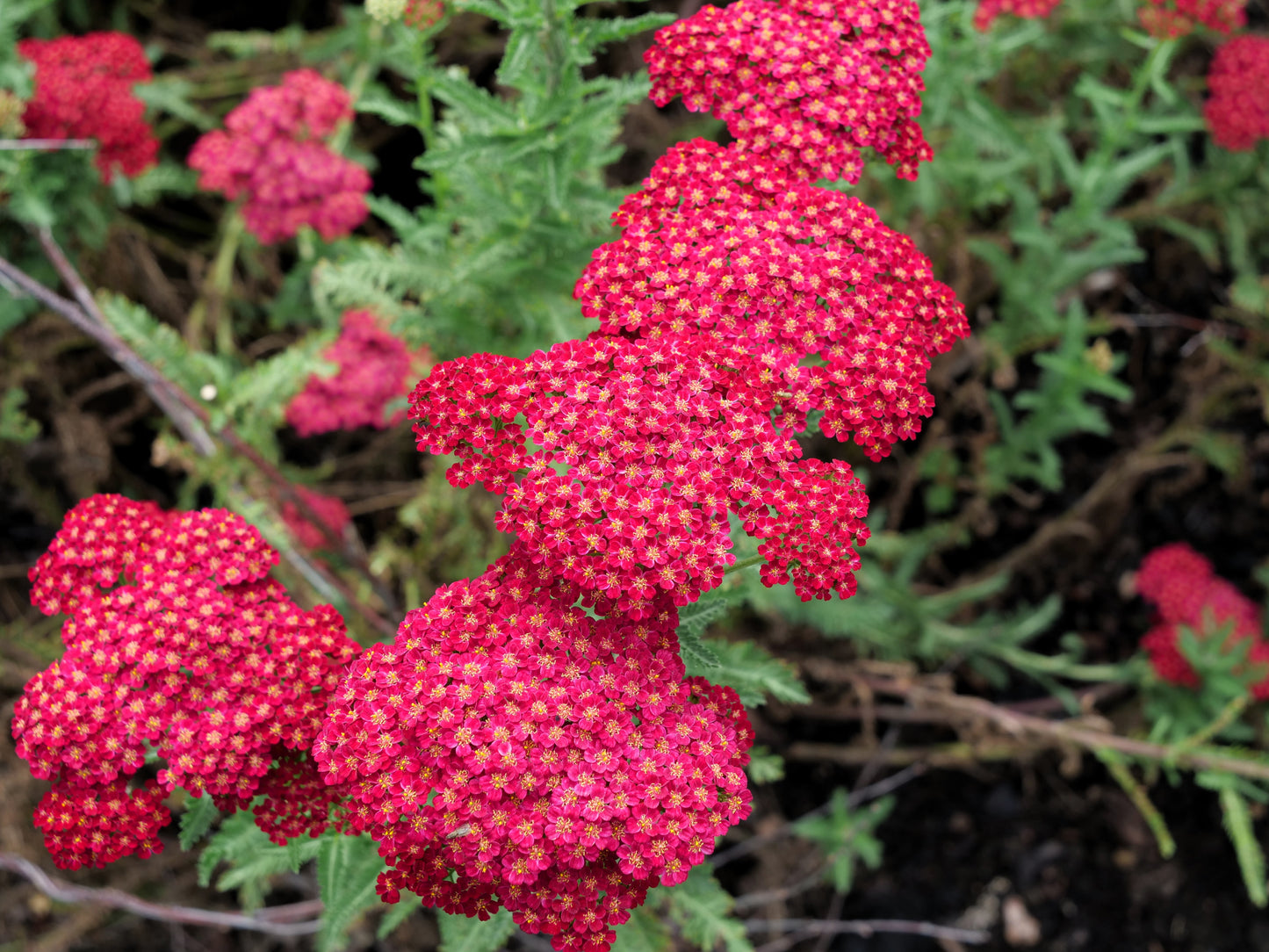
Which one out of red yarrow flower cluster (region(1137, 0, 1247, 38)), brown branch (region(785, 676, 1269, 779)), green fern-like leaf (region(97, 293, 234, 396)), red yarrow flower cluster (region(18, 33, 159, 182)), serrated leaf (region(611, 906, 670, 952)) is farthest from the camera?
red yarrow flower cluster (region(18, 33, 159, 182))

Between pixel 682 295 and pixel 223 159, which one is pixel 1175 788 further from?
pixel 223 159

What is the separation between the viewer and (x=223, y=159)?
4047 mm

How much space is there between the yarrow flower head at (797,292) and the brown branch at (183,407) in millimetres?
1610

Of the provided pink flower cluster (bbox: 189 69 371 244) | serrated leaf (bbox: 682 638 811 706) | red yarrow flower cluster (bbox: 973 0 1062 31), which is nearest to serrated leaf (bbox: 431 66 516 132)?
pink flower cluster (bbox: 189 69 371 244)

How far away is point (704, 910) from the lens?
8.41ft

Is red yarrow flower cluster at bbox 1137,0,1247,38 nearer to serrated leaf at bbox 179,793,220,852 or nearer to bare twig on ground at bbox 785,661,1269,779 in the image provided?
bare twig on ground at bbox 785,661,1269,779

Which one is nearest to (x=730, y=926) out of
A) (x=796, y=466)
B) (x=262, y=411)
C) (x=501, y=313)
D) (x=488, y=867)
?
(x=488, y=867)

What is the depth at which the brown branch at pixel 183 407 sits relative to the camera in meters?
3.04

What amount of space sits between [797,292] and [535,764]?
47.3 inches

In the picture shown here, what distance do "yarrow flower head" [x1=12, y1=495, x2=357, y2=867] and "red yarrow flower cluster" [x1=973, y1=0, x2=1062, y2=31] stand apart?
10.6 feet

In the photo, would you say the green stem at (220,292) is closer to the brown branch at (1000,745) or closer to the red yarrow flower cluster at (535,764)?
the red yarrow flower cluster at (535,764)

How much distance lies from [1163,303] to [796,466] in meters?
4.25

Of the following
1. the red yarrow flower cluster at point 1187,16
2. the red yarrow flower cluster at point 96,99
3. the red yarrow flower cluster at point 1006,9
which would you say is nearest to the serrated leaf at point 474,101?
the red yarrow flower cluster at point 96,99

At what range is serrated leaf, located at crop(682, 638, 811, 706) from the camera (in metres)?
2.45
